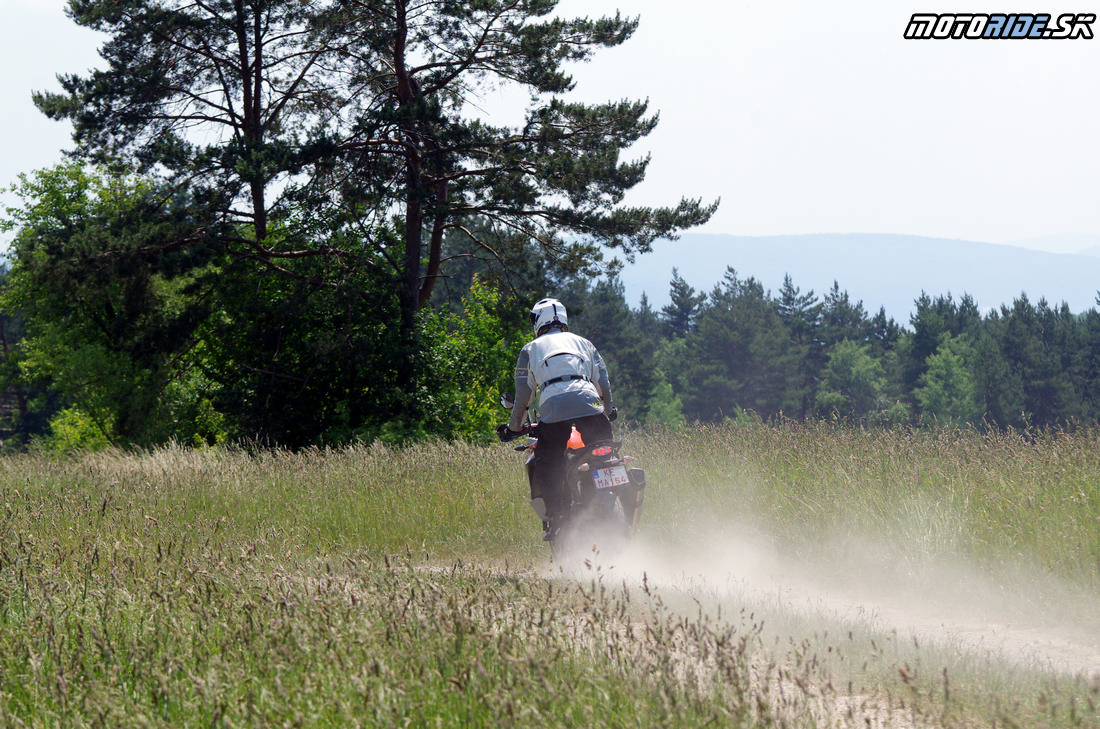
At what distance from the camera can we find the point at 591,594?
5098 millimetres

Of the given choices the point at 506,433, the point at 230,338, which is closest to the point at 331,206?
the point at 230,338

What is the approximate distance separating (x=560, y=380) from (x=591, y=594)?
224 cm

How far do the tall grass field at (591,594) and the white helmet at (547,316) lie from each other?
181 centimetres

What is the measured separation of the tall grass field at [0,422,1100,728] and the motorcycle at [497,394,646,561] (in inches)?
7.6

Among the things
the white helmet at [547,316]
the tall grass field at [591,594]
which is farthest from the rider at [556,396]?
the tall grass field at [591,594]

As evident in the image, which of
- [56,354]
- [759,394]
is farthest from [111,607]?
[759,394]

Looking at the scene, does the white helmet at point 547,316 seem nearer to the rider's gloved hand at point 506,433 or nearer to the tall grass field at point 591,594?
the rider's gloved hand at point 506,433

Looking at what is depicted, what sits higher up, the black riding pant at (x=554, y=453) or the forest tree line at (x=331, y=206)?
the forest tree line at (x=331, y=206)

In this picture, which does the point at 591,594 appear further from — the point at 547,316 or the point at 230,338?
the point at 230,338

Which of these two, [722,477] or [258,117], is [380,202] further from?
[722,477]

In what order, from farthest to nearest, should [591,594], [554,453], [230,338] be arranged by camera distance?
[230,338] → [554,453] → [591,594]

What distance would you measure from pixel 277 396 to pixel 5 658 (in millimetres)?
24907

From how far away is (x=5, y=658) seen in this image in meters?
4.69

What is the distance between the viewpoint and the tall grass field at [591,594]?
3764mm
